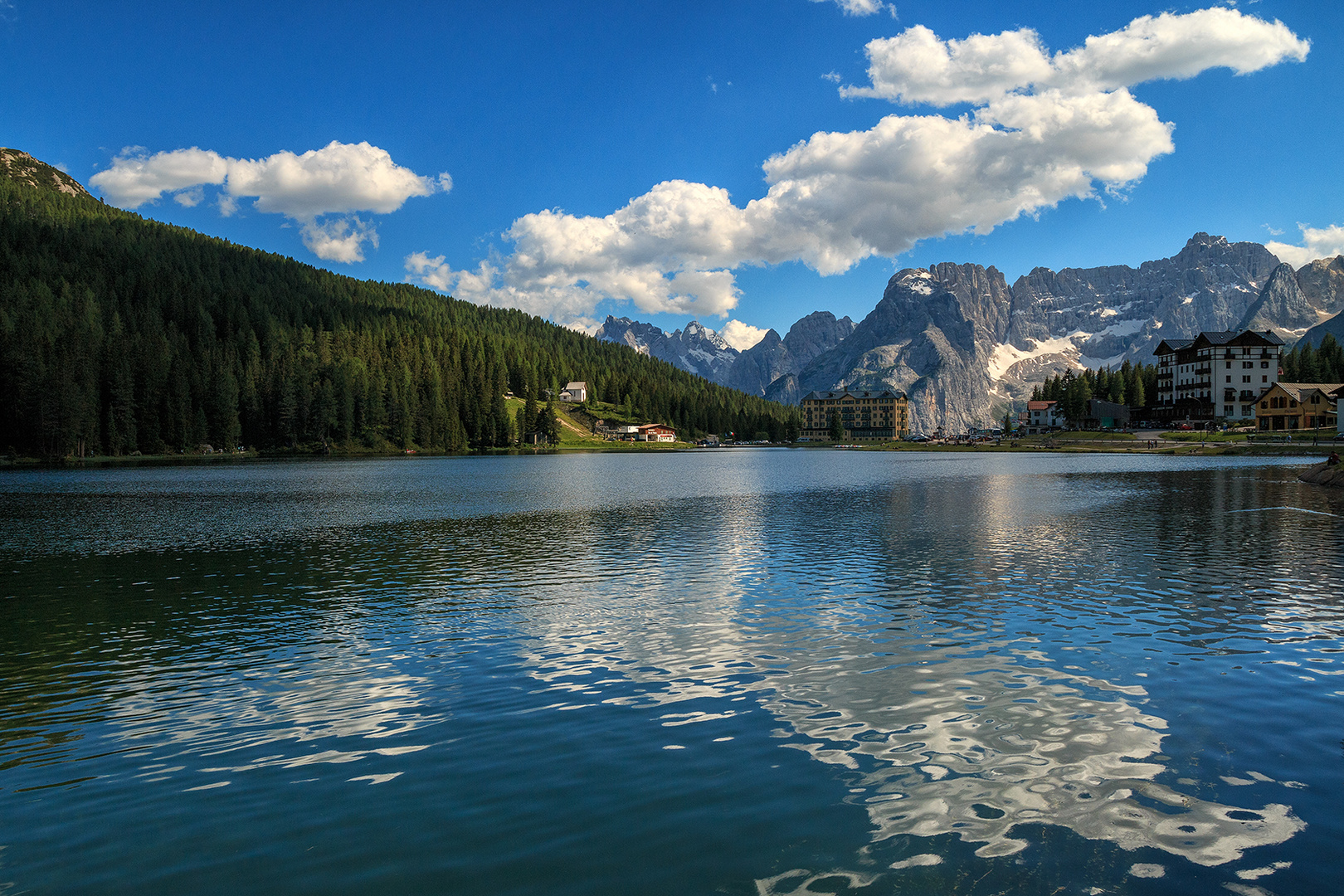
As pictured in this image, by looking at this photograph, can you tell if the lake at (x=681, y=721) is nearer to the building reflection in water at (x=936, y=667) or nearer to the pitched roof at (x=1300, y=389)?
the building reflection in water at (x=936, y=667)

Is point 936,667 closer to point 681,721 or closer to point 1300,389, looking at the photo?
point 681,721

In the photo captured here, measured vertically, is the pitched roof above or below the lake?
above

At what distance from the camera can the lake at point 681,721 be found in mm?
11078

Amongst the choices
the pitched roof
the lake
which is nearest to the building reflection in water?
the lake

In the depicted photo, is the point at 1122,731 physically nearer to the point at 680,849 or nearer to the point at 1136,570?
the point at 680,849

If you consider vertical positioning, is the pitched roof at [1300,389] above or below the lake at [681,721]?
above

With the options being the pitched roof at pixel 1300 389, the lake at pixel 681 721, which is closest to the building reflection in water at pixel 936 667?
the lake at pixel 681 721

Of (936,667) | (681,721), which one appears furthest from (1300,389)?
(681,721)

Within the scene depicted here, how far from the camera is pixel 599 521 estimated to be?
6047 cm

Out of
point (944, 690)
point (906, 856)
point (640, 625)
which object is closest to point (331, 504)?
point (640, 625)

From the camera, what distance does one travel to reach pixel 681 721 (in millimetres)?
16953

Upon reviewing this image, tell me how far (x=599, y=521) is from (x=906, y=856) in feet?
165

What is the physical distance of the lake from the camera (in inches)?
436

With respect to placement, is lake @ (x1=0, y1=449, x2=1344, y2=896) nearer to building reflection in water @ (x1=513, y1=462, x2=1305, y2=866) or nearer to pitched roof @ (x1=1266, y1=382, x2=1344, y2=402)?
building reflection in water @ (x1=513, y1=462, x2=1305, y2=866)
